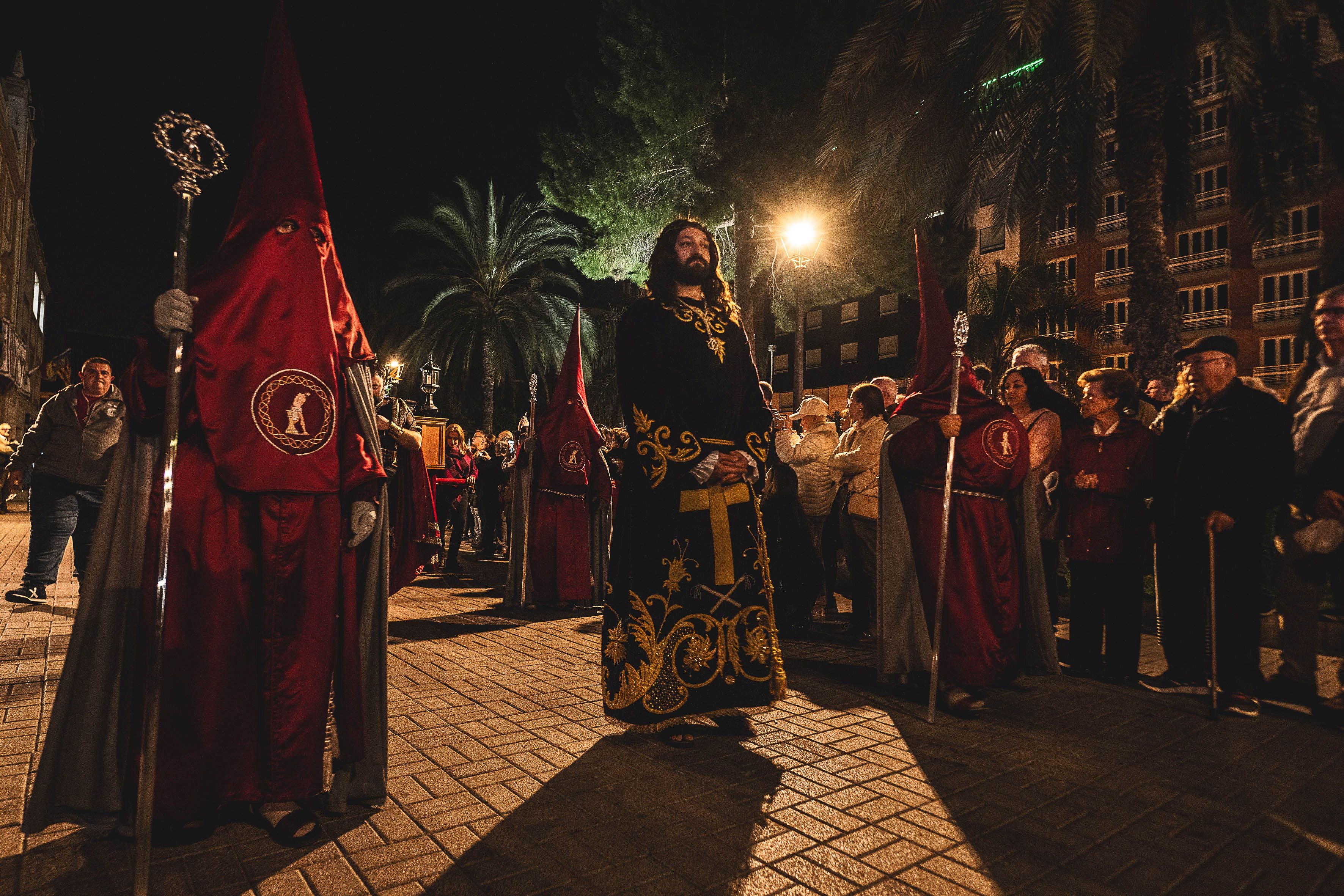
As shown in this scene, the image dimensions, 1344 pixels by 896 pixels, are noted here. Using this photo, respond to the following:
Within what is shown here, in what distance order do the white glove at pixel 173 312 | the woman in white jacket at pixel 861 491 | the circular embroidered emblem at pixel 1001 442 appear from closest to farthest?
the white glove at pixel 173 312 → the circular embroidered emblem at pixel 1001 442 → the woman in white jacket at pixel 861 491

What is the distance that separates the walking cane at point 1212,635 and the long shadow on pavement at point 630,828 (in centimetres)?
Result: 275

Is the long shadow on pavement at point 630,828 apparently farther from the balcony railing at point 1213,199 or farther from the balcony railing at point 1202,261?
the balcony railing at point 1213,199

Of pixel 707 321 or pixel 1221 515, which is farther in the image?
pixel 1221 515

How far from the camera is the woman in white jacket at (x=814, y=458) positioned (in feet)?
23.5

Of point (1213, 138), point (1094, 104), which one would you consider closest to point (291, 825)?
point (1094, 104)

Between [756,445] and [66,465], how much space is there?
6.59 m

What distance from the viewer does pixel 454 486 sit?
499 inches

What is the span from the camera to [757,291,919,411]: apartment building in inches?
1795

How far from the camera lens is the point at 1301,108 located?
10.0 m

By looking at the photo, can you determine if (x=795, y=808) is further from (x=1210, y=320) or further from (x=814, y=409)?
(x=1210, y=320)

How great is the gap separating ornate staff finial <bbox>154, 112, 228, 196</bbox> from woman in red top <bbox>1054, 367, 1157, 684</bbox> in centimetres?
502

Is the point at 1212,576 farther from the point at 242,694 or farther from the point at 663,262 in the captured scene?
the point at 242,694

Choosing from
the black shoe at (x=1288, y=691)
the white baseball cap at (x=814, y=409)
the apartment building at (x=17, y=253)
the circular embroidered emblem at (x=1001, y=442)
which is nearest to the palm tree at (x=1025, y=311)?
the white baseball cap at (x=814, y=409)

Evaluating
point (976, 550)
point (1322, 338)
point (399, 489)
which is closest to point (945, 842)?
point (976, 550)
